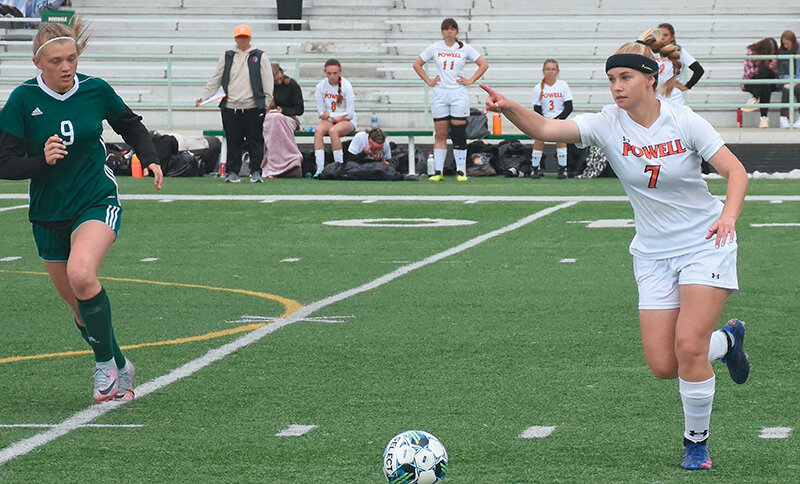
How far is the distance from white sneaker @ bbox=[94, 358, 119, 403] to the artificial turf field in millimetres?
118

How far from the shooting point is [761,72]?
25703mm

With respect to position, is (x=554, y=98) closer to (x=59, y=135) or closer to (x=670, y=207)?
(x=59, y=135)

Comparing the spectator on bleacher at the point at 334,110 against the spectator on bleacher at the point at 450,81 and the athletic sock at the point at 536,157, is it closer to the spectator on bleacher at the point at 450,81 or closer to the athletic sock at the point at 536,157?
the spectator on bleacher at the point at 450,81

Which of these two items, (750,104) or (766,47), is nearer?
(766,47)

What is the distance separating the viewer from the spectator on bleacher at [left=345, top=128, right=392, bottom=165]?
2122cm

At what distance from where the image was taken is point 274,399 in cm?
666

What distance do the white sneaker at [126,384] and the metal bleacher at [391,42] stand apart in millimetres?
19503

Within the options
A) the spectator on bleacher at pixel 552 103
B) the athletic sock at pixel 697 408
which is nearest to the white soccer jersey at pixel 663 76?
the athletic sock at pixel 697 408

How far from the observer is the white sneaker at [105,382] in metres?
6.59

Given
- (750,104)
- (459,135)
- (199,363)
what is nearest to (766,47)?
(750,104)

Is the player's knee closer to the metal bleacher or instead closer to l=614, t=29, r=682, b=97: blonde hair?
the metal bleacher

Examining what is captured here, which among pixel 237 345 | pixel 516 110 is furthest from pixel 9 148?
pixel 516 110

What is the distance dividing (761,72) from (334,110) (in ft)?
28.1

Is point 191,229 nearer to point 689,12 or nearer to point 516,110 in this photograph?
point 516,110
